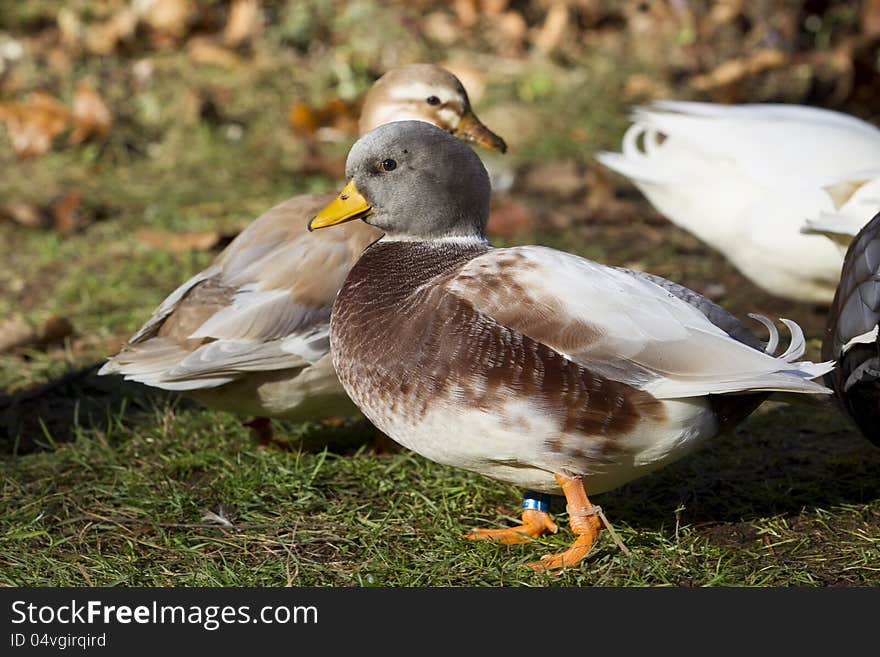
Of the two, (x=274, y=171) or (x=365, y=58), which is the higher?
(x=365, y=58)

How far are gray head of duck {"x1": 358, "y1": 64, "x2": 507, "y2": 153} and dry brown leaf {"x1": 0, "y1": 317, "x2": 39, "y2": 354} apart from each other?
141 cm

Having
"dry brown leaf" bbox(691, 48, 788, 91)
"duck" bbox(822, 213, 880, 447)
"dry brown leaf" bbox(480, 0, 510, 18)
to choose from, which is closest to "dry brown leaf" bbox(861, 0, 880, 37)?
"dry brown leaf" bbox(691, 48, 788, 91)

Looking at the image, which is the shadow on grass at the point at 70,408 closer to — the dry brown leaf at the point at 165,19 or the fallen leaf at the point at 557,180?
the fallen leaf at the point at 557,180

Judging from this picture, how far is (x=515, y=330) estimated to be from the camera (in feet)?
8.22

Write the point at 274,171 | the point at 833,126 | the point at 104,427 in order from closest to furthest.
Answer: the point at 104,427
the point at 833,126
the point at 274,171

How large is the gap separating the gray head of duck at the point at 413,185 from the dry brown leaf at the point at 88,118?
3705mm

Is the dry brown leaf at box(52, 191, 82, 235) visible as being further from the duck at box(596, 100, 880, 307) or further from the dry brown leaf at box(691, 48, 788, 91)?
the dry brown leaf at box(691, 48, 788, 91)

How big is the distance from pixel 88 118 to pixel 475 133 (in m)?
3.14

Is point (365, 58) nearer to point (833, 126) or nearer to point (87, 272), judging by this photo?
point (87, 272)

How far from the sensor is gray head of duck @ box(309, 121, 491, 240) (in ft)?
9.05

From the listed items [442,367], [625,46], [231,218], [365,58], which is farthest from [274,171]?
[442,367]

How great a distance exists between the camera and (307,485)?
3148 mm

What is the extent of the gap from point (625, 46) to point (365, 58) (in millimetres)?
1535

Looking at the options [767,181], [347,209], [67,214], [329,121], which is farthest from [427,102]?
[329,121]
